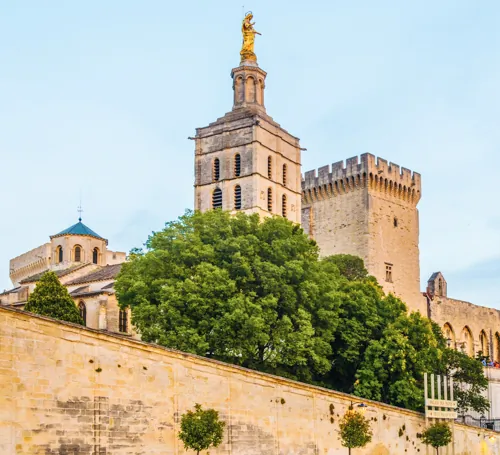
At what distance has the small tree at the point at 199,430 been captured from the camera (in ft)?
64.8

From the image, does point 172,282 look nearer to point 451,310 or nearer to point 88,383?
point 88,383

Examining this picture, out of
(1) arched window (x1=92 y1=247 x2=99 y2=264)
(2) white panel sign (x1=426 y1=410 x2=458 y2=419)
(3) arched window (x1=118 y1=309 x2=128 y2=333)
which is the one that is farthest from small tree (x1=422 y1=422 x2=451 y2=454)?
(1) arched window (x1=92 y1=247 x2=99 y2=264)

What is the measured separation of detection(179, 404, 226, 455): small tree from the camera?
778 inches

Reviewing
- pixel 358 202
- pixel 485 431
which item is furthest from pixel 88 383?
pixel 358 202

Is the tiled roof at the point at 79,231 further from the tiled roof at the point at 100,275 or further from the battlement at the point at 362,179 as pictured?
the battlement at the point at 362,179

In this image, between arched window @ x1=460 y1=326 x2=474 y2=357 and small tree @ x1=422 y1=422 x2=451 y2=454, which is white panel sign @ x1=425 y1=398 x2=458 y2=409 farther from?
arched window @ x1=460 y1=326 x2=474 y2=357

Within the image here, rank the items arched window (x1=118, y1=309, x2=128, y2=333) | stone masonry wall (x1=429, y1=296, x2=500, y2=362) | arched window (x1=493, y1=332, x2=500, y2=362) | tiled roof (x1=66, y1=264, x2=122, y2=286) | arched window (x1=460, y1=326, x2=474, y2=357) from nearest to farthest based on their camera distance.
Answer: arched window (x1=118, y1=309, x2=128, y2=333) < tiled roof (x1=66, y1=264, x2=122, y2=286) < stone masonry wall (x1=429, y1=296, x2=500, y2=362) < arched window (x1=460, y1=326, x2=474, y2=357) < arched window (x1=493, y1=332, x2=500, y2=362)

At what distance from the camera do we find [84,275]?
185ft

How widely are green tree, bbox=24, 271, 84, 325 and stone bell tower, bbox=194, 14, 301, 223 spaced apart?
21.9 m

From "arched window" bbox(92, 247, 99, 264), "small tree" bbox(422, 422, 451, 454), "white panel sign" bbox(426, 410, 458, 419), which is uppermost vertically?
"arched window" bbox(92, 247, 99, 264)

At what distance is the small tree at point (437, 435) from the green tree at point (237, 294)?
14.4 feet

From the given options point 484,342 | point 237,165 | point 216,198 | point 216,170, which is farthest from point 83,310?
point 484,342

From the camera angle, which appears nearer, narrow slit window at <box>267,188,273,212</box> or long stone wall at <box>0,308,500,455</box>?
long stone wall at <box>0,308,500,455</box>

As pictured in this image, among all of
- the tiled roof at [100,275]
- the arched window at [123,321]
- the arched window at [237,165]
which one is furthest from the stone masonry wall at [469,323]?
the arched window at [123,321]
